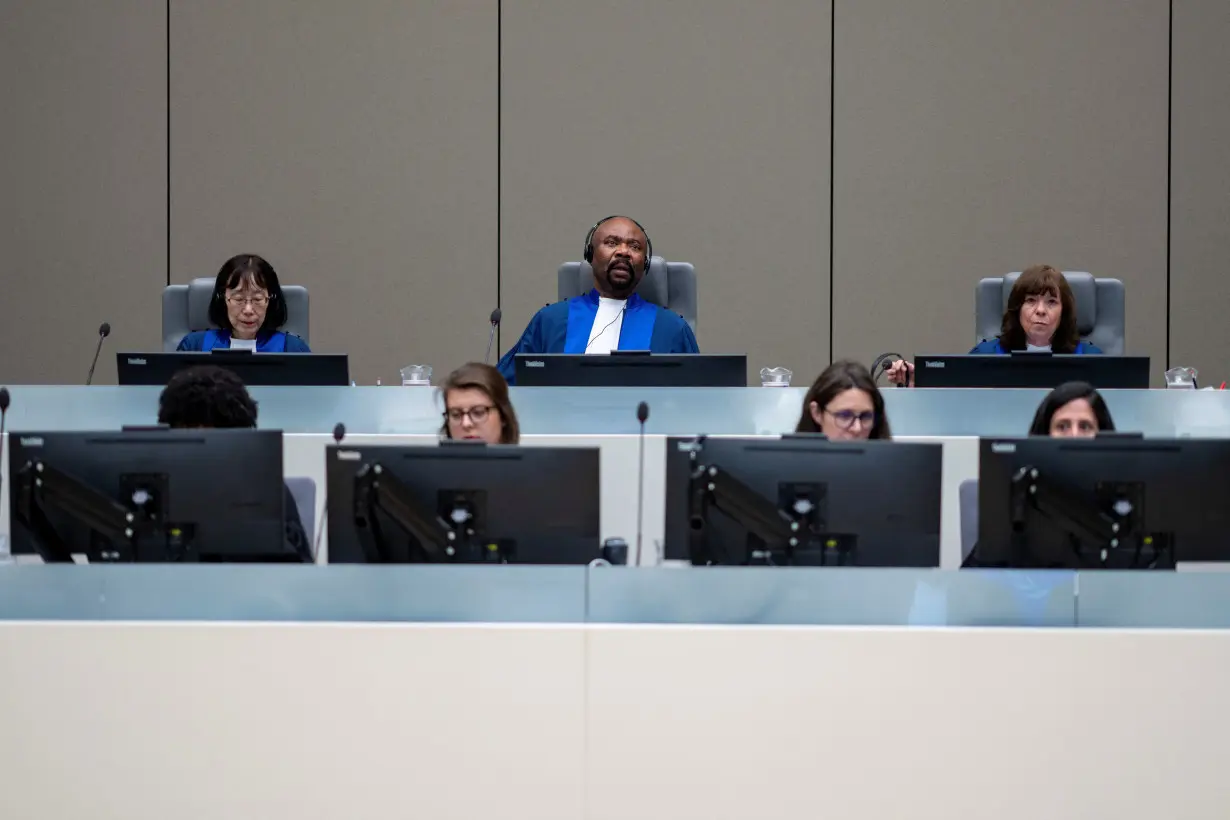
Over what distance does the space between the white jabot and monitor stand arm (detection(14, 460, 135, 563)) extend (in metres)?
2.58

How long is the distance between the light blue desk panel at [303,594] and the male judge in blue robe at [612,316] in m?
2.66

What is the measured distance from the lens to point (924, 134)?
6137 mm

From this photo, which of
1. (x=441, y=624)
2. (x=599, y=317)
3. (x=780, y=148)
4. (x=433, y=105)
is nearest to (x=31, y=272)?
(x=433, y=105)

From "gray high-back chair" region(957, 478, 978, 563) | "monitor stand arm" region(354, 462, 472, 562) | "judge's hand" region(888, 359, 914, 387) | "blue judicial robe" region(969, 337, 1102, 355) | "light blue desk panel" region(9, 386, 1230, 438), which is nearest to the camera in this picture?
"monitor stand arm" region(354, 462, 472, 562)

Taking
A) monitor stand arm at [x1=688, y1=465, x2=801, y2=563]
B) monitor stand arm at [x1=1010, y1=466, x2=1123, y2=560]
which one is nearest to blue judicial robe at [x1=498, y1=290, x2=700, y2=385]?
monitor stand arm at [x1=688, y1=465, x2=801, y2=563]

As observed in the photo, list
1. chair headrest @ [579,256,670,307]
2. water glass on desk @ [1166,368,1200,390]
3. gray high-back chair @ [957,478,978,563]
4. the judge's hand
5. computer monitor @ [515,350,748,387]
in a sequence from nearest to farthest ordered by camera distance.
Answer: gray high-back chair @ [957,478,978,563] → computer monitor @ [515,350,748,387] → the judge's hand → water glass on desk @ [1166,368,1200,390] → chair headrest @ [579,256,670,307]

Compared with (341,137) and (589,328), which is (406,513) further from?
(341,137)

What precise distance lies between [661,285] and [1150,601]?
308 centimetres

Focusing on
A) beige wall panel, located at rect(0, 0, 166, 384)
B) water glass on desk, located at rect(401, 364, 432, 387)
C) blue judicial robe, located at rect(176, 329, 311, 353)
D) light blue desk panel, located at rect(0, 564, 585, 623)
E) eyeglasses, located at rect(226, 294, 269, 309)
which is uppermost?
beige wall panel, located at rect(0, 0, 166, 384)

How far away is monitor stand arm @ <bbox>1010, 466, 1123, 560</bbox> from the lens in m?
2.21

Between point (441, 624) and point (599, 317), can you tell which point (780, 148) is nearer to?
point (599, 317)

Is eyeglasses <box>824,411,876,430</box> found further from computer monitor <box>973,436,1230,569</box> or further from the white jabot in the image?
the white jabot

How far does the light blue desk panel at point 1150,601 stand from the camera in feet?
5.85

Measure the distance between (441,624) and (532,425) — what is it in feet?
6.70
